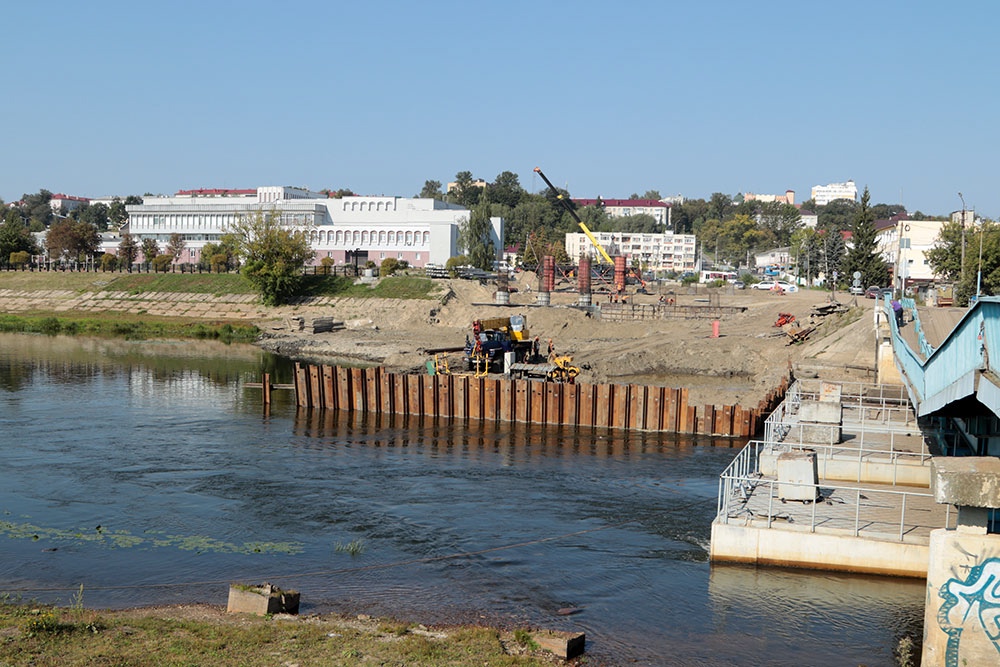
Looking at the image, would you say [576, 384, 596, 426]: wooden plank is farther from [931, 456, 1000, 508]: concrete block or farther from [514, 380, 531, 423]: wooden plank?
[931, 456, 1000, 508]: concrete block

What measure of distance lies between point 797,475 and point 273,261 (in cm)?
8070

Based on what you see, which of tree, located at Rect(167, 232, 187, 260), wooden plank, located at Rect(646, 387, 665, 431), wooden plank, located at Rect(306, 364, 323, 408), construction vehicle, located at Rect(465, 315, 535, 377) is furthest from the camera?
tree, located at Rect(167, 232, 187, 260)

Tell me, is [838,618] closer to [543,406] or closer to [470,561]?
[470,561]

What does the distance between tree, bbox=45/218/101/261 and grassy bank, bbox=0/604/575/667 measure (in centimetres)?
12253

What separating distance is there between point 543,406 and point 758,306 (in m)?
46.6

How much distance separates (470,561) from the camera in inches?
886

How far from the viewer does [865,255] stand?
326ft

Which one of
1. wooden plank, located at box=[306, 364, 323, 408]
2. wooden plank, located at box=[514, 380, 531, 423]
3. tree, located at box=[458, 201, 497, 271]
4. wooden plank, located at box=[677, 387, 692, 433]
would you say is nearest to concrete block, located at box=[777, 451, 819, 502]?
wooden plank, located at box=[677, 387, 692, 433]

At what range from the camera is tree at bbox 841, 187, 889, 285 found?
3851 inches

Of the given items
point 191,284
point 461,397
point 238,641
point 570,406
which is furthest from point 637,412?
point 191,284

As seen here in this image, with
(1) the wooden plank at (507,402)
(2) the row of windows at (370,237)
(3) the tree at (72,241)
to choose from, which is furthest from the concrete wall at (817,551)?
(3) the tree at (72,241)

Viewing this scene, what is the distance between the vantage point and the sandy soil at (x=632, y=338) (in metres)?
52.3

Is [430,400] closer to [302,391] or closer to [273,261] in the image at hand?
[302,391]

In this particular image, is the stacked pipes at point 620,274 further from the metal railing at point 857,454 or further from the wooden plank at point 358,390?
the metal railing at point 857,454
